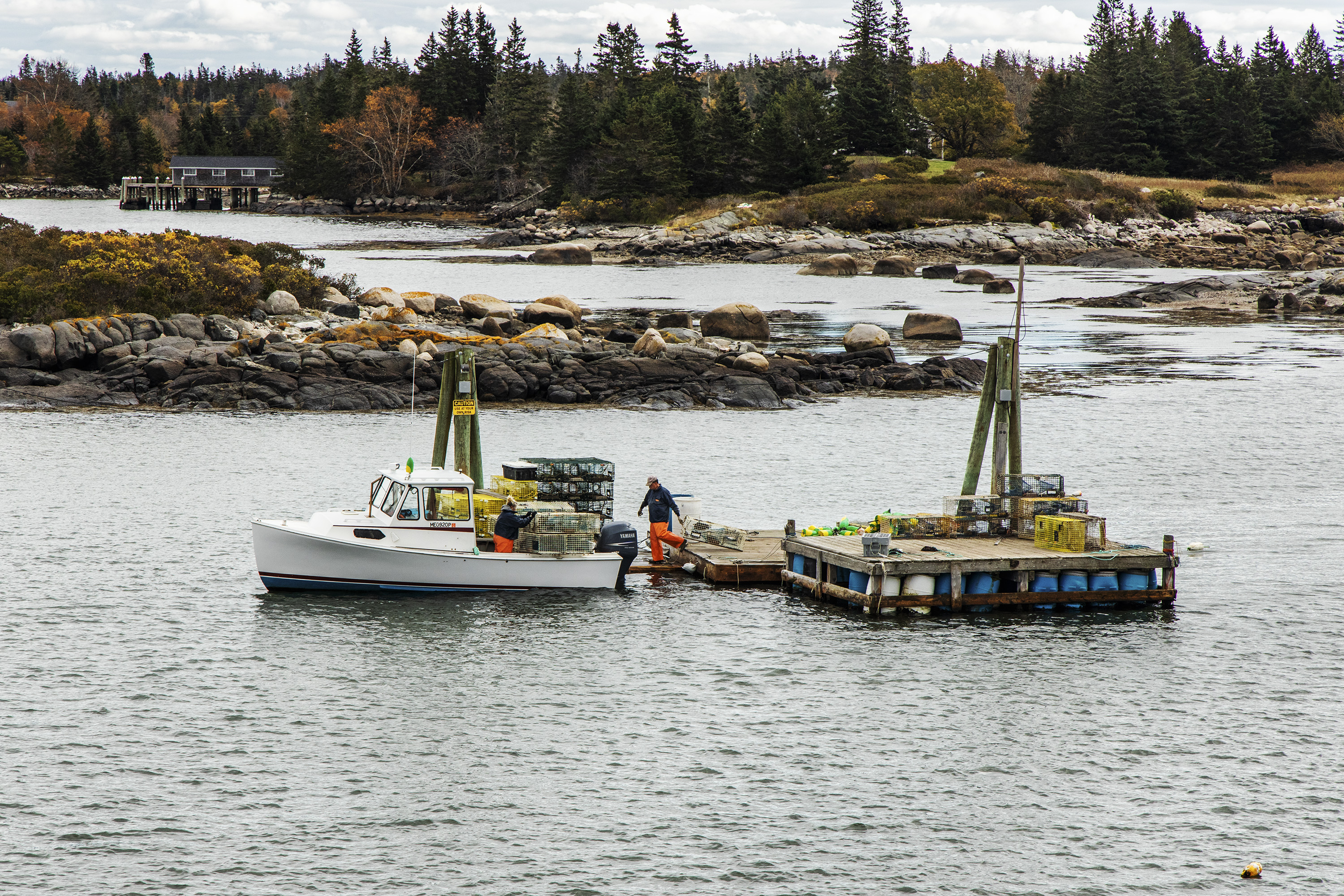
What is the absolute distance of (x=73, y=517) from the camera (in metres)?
30.2

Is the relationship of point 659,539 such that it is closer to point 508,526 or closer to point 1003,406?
point 508,526

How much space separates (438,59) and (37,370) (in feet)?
505

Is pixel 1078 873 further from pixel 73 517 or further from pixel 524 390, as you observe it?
pixel 524 390

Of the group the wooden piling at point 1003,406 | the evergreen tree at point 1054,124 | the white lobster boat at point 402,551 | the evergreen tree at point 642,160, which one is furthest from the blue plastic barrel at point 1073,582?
the evergreen tree at point 1054,124

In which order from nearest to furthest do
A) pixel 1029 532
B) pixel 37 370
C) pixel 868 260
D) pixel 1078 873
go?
pixel 1078 873, pixel 1029 532, pixel 37 370, pixel 868 260

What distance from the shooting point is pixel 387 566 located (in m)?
23.9

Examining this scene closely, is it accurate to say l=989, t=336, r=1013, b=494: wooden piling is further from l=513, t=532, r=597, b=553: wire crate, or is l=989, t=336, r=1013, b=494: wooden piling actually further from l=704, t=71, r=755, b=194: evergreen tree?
l=704, t=71, r=755, b=194: evergreen tree

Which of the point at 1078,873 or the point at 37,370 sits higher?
the point at 37,370

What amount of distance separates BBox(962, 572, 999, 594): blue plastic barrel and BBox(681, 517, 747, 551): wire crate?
537cm

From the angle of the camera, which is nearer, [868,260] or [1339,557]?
[1339,557]

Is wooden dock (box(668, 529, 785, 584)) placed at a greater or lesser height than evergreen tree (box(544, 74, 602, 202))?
lesser

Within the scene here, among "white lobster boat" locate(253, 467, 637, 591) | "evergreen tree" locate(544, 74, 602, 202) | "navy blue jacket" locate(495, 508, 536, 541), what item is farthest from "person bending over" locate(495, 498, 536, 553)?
"evergreen tree" locate(544, 74, 602, 202)

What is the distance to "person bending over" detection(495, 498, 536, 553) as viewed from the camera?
24.3 m

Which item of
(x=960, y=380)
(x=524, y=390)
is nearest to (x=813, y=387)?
(x=960, y=380)
